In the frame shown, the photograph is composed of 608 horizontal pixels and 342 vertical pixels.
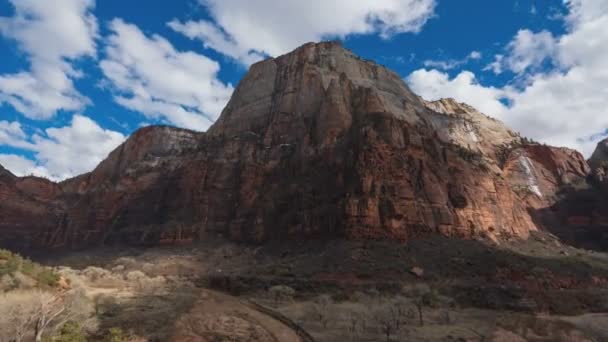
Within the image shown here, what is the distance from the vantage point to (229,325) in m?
26.4

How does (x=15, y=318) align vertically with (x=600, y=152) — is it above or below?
below

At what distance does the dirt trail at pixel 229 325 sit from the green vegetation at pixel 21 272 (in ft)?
28.0

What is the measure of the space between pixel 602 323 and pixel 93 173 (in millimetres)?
110487

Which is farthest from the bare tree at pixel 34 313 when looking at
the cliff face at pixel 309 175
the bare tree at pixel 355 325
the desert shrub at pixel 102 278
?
the cliff face at pixel 309 175

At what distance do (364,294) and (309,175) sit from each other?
1120 inches

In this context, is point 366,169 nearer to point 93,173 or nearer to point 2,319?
point 2,319


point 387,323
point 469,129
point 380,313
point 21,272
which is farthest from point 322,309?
point 469,129

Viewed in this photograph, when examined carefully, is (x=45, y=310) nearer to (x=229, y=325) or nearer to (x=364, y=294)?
(x=229, y=325)

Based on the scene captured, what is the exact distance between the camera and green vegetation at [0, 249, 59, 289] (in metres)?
23.7

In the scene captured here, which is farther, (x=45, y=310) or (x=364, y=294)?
(x=364, y=294)

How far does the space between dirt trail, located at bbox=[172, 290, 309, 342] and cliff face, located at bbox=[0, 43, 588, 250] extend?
21.6 meters

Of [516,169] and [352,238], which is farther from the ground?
[516,169]

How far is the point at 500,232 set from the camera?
6219 centimetres

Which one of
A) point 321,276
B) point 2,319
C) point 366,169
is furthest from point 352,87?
point 2,319
